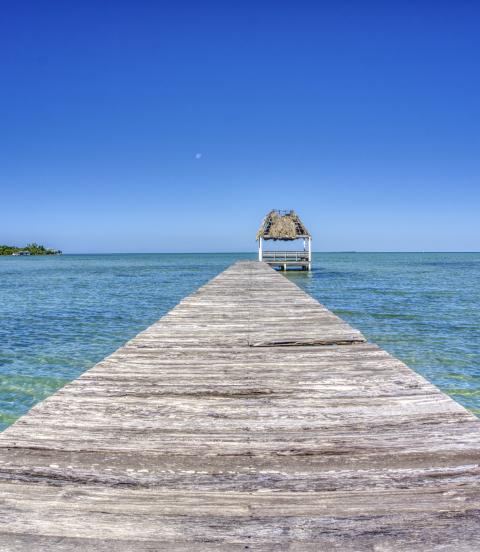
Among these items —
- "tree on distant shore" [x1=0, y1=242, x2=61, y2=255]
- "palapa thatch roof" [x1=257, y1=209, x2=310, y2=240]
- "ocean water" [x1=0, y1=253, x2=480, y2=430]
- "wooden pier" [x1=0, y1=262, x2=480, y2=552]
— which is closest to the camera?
"wooden pier" [x1=0, y1=262, x2=480, y2=552]

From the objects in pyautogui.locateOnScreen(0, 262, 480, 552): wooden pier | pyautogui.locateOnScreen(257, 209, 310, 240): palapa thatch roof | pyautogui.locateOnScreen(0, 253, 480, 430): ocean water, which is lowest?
pyautogui.locateOnScreen(0, 253, 480, 430): ocean water

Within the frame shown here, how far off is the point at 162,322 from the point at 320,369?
3.72 m

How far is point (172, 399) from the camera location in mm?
3182

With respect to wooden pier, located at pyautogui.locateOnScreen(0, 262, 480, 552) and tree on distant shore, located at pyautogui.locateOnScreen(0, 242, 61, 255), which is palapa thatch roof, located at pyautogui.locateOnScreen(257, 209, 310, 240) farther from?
tree on distant shore, located at pyautogui.locateOnScreen(0, 242, 61, 255)

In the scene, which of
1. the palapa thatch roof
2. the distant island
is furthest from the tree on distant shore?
Answer: the palapa thatch roof

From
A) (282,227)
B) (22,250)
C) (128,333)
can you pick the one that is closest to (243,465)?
(128,333)

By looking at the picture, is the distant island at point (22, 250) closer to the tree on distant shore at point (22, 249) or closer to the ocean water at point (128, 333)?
the tree on distant shore at point (22, 249)

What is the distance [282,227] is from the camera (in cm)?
4212

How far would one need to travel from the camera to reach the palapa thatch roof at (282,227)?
41.6 metres

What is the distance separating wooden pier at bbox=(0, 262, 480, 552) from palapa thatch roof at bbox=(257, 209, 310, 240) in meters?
38.0

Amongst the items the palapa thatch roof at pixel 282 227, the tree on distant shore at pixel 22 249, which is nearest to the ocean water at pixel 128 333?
the palapa thatch roof at pixel 282 227

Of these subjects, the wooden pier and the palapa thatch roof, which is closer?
the wooden pier

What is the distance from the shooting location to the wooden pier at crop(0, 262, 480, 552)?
5.31 feet

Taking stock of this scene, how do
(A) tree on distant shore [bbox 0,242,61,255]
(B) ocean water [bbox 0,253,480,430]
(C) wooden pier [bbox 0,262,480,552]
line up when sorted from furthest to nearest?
(A) tree on distant shore [bbox 0,242,61,255], (B) ocean water [bbox 0,253,480,430], (C) wooden pier [bbox 0,262,480,552]
